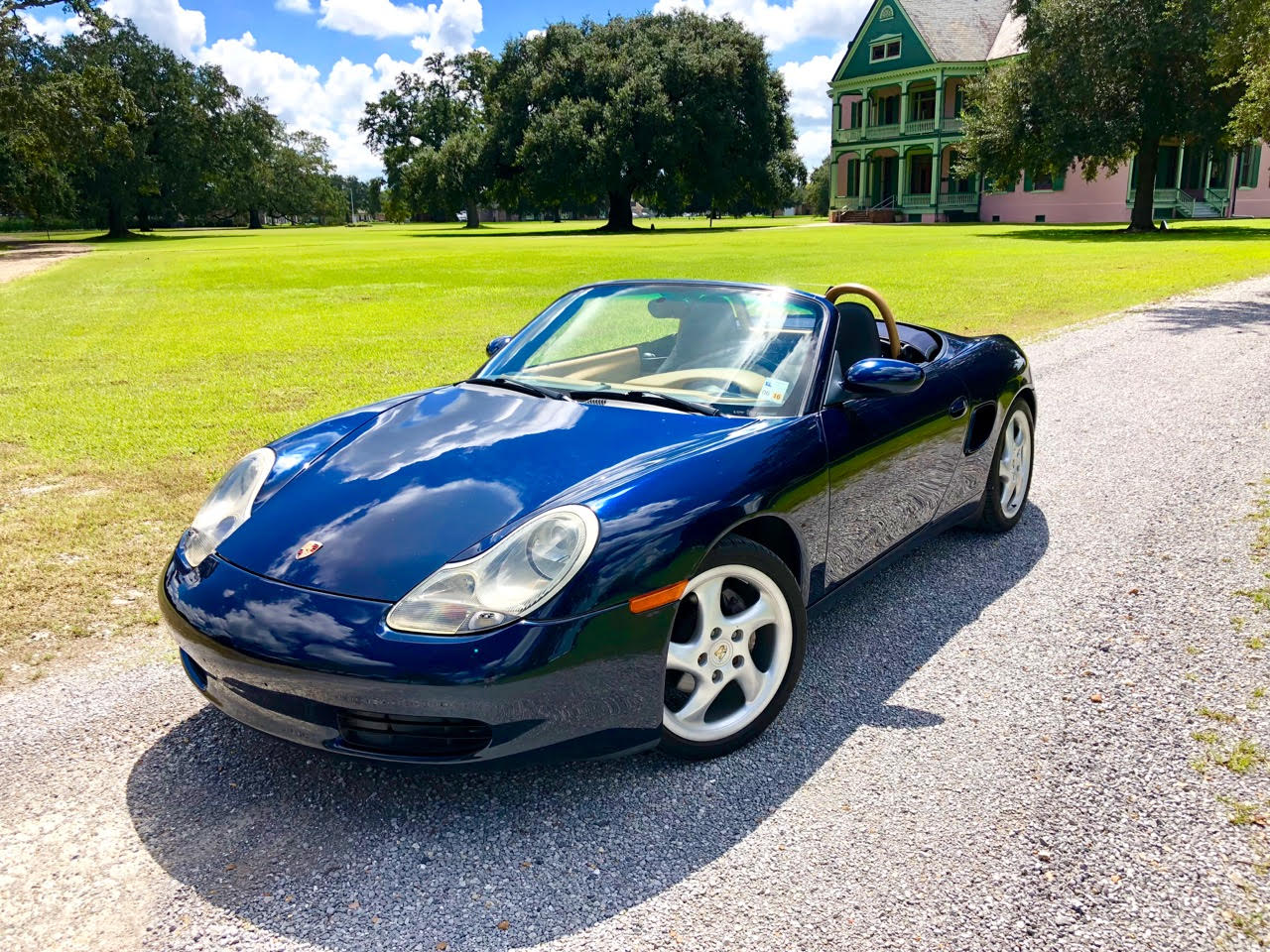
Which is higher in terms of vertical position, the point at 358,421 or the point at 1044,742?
the point at 358,421

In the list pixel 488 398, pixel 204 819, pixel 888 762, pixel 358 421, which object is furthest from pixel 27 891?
pixel 888 762

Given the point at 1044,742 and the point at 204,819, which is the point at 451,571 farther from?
the point at 1044,742

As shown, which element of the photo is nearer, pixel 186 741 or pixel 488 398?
pixel 186 741

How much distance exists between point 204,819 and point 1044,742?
2416 mm

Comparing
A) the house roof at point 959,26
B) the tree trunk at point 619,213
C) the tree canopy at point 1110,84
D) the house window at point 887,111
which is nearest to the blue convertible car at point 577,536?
the tree canopy at point 1110,84

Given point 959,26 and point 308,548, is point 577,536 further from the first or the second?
point 959,26

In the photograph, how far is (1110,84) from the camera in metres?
31.8

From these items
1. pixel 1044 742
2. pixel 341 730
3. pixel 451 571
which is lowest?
pixel 1044 742

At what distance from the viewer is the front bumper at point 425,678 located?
2395mm

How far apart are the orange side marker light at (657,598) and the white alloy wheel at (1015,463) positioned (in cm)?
259

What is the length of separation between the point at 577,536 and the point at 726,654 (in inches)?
25.1

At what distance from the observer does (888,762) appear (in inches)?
116

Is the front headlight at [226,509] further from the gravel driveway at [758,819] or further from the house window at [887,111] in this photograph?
the house window at [887,111]

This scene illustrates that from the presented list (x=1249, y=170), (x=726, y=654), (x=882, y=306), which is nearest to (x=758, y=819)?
(x=726, y=654)
